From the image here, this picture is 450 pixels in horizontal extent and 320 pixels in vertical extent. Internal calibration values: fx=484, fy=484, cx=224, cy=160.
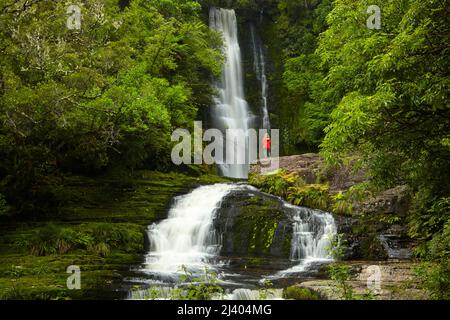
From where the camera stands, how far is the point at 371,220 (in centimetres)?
1520

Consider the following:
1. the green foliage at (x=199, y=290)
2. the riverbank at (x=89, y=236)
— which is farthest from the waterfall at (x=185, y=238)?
the green foliage at (x=199, y=290)

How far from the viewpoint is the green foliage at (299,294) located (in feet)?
28.6

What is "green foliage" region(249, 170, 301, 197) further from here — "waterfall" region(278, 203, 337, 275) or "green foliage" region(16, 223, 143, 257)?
"green foliage" region(16, 223, 143, 257)

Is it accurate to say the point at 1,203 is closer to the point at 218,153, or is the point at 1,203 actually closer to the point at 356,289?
the point at 356,289

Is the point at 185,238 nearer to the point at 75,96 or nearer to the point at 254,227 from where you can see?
the point at 254,227

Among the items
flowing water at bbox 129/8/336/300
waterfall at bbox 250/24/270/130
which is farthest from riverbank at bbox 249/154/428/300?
waterfall at bbox 250/24/270/130

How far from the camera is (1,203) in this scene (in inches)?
547

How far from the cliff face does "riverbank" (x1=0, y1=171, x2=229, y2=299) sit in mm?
5745

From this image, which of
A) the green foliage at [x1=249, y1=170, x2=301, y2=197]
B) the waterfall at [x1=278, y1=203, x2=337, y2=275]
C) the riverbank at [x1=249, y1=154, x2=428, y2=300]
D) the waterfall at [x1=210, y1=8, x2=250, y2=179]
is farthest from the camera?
the waterfall at [x1=210, y1=8, x2=250, y2=179]

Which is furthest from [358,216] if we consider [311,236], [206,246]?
[206,246]

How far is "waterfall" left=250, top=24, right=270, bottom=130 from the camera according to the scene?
30.9 meters

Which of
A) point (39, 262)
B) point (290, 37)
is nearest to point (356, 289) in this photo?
point (39, 262)

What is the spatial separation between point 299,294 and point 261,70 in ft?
85.7
